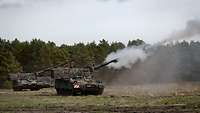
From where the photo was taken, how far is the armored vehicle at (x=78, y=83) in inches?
1705

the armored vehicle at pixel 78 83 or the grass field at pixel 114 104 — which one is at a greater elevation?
the armored vehicle at pixel 78 83

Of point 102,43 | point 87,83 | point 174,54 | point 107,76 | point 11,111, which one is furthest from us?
point 102,43

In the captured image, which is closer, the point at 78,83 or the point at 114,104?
the point at 114,104

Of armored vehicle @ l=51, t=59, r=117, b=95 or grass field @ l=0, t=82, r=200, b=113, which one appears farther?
armored vehicle @ l=51, t=59, r=117, b=95

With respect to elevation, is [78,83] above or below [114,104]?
above

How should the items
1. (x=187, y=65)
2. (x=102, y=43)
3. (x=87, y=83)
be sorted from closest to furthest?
(x=87, y=83) < (x=187, y=65) < (x=102, y=43)

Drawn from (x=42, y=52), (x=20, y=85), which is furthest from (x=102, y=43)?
(x=20, y=85)

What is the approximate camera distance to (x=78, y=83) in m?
43.5

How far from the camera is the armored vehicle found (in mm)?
43312

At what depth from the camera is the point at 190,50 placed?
5438cm

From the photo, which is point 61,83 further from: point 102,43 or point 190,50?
point 102,43

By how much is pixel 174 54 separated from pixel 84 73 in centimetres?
2455

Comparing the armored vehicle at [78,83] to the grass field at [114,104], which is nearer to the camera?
the grass field at [114,104]

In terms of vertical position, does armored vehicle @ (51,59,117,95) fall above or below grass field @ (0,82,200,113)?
above
